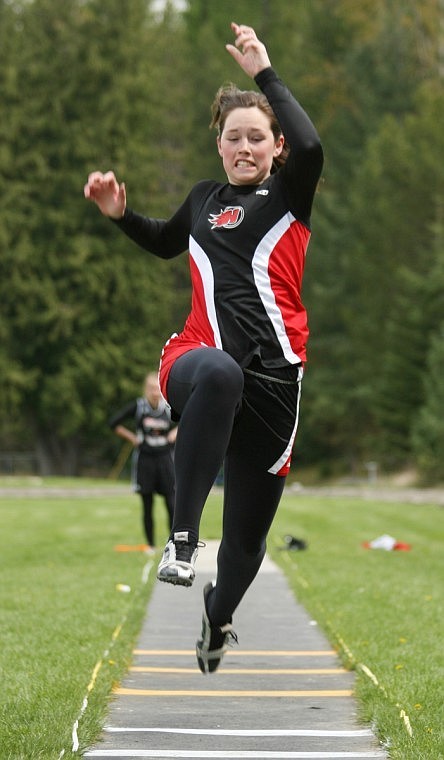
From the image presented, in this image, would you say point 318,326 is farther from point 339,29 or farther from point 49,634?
point 49,634

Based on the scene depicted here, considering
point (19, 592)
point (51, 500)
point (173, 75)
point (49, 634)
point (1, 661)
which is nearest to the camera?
point (1, 661)

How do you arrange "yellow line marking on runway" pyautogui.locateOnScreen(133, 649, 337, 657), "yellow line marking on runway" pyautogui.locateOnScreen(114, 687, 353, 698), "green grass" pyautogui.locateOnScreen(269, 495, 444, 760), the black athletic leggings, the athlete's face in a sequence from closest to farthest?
the black athletic leggings
the athlete's face
"green grass" pyautogui.locateOnScreen(269, 495, 444, 760)
"yellow line marking on runway" pyautogui.locateOnScreen(114, 687, 353, 698)
"yellow line marking on runway" pyautogui.locateOnScreen(133, 649, 337, 657)

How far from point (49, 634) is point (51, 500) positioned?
20.2 m

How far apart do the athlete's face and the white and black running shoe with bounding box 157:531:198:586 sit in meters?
1.58

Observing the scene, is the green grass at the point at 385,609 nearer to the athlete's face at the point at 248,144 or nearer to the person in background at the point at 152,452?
the person in background at the point at 152,452

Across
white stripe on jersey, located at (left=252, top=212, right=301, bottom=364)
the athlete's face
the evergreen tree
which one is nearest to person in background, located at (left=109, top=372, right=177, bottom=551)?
the athlete's face

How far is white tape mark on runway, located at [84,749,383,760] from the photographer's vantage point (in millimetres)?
4840

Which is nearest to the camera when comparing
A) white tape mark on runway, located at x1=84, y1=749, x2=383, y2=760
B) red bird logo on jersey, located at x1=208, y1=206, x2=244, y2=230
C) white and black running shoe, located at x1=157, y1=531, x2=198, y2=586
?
white and black running shoe, located at x1=157, y1=531, x2=198, y2=586

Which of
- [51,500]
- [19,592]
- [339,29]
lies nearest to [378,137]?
[339,29]

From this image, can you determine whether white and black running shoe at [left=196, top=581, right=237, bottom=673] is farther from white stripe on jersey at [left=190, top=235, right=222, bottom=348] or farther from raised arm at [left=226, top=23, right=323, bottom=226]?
raised arm at [left=226, top=23, right=323, bottom=226]

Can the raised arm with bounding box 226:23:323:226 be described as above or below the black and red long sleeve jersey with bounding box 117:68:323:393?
above

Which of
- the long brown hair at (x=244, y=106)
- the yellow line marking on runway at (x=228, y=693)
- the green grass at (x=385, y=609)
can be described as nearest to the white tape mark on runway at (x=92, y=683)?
the yellow line marking on runway at (x=228, y=693)

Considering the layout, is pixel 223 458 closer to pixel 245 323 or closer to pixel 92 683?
pixel 245 323

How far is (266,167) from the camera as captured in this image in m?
5.20
